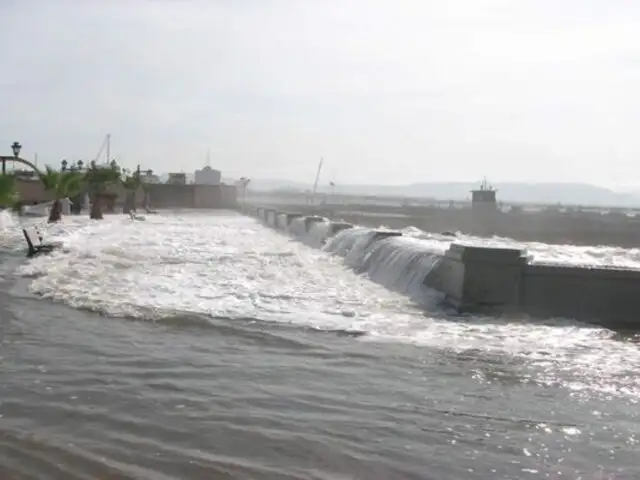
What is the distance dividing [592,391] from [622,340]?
3.18 metres

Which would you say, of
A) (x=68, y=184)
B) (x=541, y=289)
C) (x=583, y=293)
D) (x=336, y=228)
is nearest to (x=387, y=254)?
(x=541, y=289)

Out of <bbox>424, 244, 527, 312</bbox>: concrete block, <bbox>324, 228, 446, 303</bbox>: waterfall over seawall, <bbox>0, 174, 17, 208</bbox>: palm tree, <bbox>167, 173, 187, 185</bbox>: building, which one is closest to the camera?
<bbox>424, 244, 527, 312</bbox>: concrete block

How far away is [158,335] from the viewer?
8.65 m

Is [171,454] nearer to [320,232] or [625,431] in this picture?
[625,431]

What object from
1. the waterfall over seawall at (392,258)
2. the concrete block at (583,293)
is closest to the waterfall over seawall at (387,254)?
the waterfall over seawall at (392,258)

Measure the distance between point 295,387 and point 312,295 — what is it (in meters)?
6.13

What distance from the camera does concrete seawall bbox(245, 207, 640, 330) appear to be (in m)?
11.2

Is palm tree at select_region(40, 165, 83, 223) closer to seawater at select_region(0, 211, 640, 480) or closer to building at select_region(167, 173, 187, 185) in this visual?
seawater at select_region(0, 211, 640, 480)

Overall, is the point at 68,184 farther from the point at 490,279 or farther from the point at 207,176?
the point at 207,176

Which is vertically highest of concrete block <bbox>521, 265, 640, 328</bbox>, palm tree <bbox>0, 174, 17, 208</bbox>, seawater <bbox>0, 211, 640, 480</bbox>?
palm tree <bbox>0, 174, 17, 208</bbox>

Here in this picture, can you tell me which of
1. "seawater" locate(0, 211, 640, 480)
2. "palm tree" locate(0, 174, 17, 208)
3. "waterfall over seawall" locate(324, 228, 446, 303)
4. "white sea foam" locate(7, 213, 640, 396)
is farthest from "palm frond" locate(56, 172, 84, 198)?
"seawater" locate(0, 211, 640, 480)

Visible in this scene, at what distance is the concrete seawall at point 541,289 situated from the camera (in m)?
11.2

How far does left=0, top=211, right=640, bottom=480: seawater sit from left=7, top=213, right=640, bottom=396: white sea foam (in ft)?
0.21

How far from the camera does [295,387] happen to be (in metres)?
6.52
